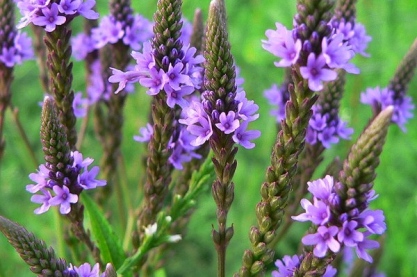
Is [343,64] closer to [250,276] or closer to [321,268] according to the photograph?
[321,268]

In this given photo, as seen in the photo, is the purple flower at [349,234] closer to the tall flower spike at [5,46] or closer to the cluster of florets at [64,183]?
the cluster of florets at [64,183]

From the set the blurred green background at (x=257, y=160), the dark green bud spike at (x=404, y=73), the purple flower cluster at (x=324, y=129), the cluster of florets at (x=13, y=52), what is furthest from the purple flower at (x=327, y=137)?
the blurred green background at (x=257, y=160)

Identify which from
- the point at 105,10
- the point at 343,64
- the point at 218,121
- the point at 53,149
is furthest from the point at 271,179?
the point at 105,10

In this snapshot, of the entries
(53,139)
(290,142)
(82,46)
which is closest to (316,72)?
(290,142)

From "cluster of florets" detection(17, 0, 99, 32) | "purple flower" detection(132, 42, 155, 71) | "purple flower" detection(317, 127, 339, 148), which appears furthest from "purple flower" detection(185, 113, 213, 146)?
"purple flower" detection(317, 127, 339, 148)

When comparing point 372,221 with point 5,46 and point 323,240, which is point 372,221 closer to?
point 323,240

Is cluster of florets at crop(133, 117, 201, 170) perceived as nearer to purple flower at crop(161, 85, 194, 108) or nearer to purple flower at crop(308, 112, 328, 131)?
purple flower at crop(161, 85, 194, 108)
